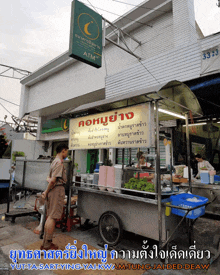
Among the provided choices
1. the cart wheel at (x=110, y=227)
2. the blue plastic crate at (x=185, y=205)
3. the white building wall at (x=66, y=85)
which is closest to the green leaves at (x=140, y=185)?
the blue plastic crate at (x=185, y=205)

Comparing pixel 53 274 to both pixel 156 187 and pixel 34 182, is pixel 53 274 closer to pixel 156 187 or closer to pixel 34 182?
pixel 156 187

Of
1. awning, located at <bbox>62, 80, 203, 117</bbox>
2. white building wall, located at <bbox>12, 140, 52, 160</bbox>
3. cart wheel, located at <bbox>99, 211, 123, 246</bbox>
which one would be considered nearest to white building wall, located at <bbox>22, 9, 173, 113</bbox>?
white building wall, located at <bbox>12, 140, 52, 160</bbox>

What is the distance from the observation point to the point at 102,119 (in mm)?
4441

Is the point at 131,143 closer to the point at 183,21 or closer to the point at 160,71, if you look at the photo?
the point at 160,71

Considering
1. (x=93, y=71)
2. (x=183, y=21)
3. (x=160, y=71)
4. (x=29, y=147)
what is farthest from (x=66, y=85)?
(x=183, y=21)

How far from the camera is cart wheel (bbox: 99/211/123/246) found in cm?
384

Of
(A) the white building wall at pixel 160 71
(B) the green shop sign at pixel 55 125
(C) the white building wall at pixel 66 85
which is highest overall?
(C) the white building wall at pixel 66 85

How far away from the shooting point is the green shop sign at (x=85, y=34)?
6363mm

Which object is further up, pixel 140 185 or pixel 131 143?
pixel 131 143

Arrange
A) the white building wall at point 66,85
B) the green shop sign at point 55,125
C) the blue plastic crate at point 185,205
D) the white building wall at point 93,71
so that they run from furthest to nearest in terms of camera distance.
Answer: the green shop sign at point 55,125, the white building wall at point 66,85, the white building wall at point 93,71, the blue plastic crate at point 185,205

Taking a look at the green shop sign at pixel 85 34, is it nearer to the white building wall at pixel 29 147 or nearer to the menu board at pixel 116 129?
the menu board at pixel 116 129

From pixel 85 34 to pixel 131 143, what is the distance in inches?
201

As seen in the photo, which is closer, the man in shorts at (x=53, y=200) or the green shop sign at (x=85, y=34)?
the man in shorts at (x=53, y=200)

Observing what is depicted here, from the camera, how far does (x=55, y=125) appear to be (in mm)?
15938
